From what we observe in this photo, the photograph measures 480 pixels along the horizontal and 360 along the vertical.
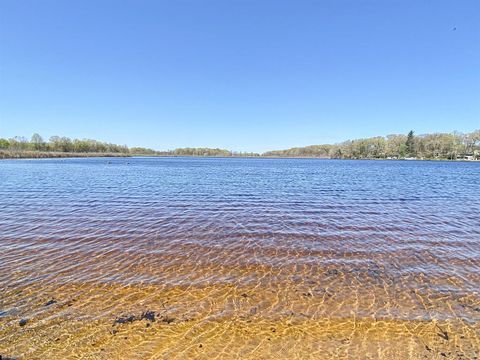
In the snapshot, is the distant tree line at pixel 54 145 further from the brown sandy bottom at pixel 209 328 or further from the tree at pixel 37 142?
the brown sandy bottom at pixel 209 328

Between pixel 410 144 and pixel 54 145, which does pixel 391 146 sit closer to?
pixel 410 144

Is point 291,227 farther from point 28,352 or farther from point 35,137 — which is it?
point 35,137

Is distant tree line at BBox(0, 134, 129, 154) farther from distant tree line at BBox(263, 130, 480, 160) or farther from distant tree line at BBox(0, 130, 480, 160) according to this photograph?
distant tree line at BBox(263, 130, 480, 160)

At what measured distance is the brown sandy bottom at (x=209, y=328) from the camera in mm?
3809

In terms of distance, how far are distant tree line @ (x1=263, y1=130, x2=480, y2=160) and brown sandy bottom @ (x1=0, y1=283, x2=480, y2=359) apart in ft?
538

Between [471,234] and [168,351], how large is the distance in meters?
12.3

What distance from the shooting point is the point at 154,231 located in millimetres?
10148

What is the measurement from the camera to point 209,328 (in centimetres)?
439

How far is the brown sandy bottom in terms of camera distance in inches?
150

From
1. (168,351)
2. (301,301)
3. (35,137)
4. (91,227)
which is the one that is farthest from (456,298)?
(35,137)

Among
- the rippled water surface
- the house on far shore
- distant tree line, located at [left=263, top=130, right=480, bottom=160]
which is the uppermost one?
distant tree line, located at [left=263, top=130, right=480, bottom=160]

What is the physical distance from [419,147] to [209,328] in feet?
556

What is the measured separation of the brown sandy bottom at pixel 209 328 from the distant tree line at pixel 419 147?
164 m

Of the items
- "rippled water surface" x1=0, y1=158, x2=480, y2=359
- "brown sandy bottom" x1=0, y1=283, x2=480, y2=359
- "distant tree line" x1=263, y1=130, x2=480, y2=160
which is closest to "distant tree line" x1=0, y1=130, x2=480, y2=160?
"distant tree line" x1=263, y1=130, x2=480, y2=160
